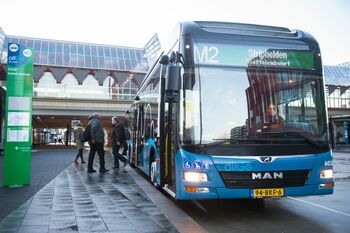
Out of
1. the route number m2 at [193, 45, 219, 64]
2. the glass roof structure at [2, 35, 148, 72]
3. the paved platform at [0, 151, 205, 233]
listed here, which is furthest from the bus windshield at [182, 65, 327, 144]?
the glass roof structure at [2, 35, 148, 72]

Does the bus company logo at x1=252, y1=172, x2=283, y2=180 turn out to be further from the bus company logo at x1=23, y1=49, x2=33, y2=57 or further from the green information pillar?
the bus company logo at x1=23, y1=49, x2=33, y2=57

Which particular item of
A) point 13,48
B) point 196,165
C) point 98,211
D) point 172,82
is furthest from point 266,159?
point 13,48

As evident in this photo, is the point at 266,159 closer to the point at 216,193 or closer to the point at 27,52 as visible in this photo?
the point at 216,193

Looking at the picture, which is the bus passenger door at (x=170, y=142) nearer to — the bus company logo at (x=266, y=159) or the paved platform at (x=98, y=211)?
the paved platform at (x=98, y=211)

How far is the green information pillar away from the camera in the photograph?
8.76m

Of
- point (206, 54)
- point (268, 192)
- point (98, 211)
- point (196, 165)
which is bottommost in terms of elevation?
point (98, 211)

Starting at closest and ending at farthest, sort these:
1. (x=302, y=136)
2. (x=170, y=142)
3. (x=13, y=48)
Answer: (x=302, y=136) → (x=170, y=142) → (x=13, y=48)

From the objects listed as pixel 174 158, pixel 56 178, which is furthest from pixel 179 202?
pixel 56 178

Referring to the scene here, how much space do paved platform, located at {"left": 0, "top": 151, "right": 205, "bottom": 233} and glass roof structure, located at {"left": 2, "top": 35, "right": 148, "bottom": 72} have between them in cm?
3416

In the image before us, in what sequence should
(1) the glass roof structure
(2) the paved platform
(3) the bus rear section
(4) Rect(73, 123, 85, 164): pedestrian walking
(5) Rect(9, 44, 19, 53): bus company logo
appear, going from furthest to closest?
1. (1) the glass roof structure
2. (4) Rect(73, 123, 85, 164): pedestrian walking
3. (5) Rect(9, 44, 19, 53): bus company logo
4. (3) the bus rear section
5. (2) the paved platform

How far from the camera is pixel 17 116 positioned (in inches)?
346

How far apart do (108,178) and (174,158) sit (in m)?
5.07

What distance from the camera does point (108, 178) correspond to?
35.9 feet

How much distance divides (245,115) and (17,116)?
5.47 meters
